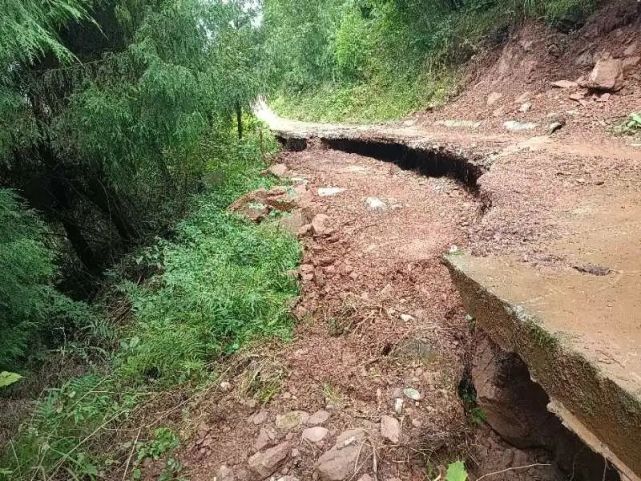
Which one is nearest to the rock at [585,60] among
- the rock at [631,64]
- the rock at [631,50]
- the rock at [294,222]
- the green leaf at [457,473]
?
the rock at [631,50]

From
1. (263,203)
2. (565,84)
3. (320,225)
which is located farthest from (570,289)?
(565,84)

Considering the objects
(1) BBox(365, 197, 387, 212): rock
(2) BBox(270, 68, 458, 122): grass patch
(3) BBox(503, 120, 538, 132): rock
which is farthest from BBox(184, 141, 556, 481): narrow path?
(2) BBox(270, 68, 458, 122): grass patch

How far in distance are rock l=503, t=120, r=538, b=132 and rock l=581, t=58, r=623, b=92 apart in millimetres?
1073

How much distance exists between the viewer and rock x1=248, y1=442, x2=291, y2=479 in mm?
2678

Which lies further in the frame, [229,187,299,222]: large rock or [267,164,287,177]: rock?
[267,164,287,177]: rock

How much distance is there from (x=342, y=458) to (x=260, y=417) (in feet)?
2.39

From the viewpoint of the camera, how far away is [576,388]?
74.8 inches

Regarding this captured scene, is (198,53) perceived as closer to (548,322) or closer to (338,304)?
(338,304)

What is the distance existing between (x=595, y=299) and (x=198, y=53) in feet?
20.1

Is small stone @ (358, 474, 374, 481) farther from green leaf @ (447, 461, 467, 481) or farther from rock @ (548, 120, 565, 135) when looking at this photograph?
rock @ (548, 120, 565, 135)

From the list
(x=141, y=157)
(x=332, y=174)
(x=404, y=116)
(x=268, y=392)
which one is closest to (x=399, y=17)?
(x=404, y=116)

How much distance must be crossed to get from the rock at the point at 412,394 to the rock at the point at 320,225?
2.83 m

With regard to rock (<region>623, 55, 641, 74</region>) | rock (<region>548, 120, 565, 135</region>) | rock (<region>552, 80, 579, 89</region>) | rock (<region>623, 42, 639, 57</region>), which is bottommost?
rock (<region>548, 120, 565, 135</region>)

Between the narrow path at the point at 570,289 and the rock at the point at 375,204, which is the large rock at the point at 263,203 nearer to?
the rock at the point at 375,204
